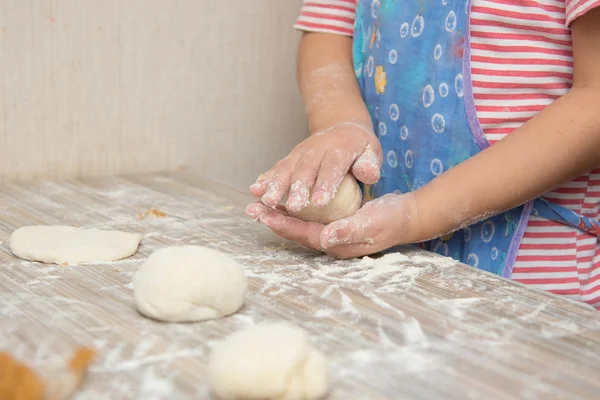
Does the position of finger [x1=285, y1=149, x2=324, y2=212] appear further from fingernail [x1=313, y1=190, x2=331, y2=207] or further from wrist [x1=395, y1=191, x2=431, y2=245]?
wrist [x1=395, y1=191, x2=431, y2=245]

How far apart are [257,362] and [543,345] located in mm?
298

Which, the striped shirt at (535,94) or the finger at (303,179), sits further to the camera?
the striped shirt at (535,94)

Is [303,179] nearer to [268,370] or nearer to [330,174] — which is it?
[330,174]

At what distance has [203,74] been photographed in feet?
5.18

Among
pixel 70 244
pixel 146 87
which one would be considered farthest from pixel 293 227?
pixel 146 87

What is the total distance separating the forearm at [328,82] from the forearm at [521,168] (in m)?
0.22

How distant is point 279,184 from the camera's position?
0.98 meters

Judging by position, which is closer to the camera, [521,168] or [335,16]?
[521,168]

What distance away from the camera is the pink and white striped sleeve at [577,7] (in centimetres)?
93

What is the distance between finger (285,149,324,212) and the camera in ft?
3.09

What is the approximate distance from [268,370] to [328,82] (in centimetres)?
76

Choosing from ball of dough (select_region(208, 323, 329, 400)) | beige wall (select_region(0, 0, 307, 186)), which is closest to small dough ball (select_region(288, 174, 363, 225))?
ball of dough (select_region(208, 323, 329, 400))

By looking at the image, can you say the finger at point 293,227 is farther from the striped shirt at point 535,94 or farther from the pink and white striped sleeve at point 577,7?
the pink and white striped sleeve at point 577,7

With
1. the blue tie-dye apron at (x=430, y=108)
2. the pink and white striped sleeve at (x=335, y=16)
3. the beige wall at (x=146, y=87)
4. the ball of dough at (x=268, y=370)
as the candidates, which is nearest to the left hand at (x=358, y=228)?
the blue tie-dye apron at (x=430, y=108)
